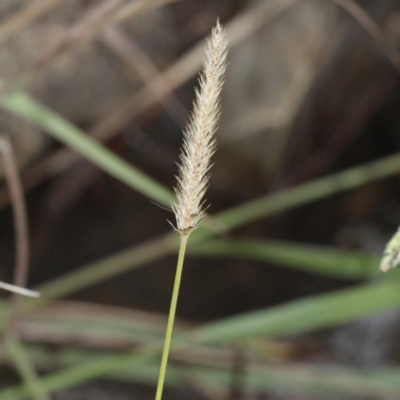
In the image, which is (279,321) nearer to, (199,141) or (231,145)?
(199,141)

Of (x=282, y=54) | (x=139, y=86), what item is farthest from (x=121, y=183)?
(x=282, y=54)

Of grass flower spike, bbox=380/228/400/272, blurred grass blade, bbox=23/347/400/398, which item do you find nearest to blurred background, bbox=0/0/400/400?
blurred grass blade, bbox=23/347/400/398

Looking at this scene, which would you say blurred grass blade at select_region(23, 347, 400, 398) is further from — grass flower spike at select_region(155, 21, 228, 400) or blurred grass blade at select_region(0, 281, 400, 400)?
grass flower spike at select_region(155, 21, 228, 400)

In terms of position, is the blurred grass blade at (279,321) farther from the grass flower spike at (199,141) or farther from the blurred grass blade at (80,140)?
the grass flower spike at (199,141)

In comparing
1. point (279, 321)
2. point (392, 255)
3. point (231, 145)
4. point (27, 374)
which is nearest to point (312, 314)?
point (279, 321)

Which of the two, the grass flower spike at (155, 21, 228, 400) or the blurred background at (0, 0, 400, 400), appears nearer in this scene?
the grass flower spike at (155, 21, 228, 400)

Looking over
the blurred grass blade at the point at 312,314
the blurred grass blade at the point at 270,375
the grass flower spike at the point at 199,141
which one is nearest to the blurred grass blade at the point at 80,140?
the blurred grass blade at the point at 312,314
